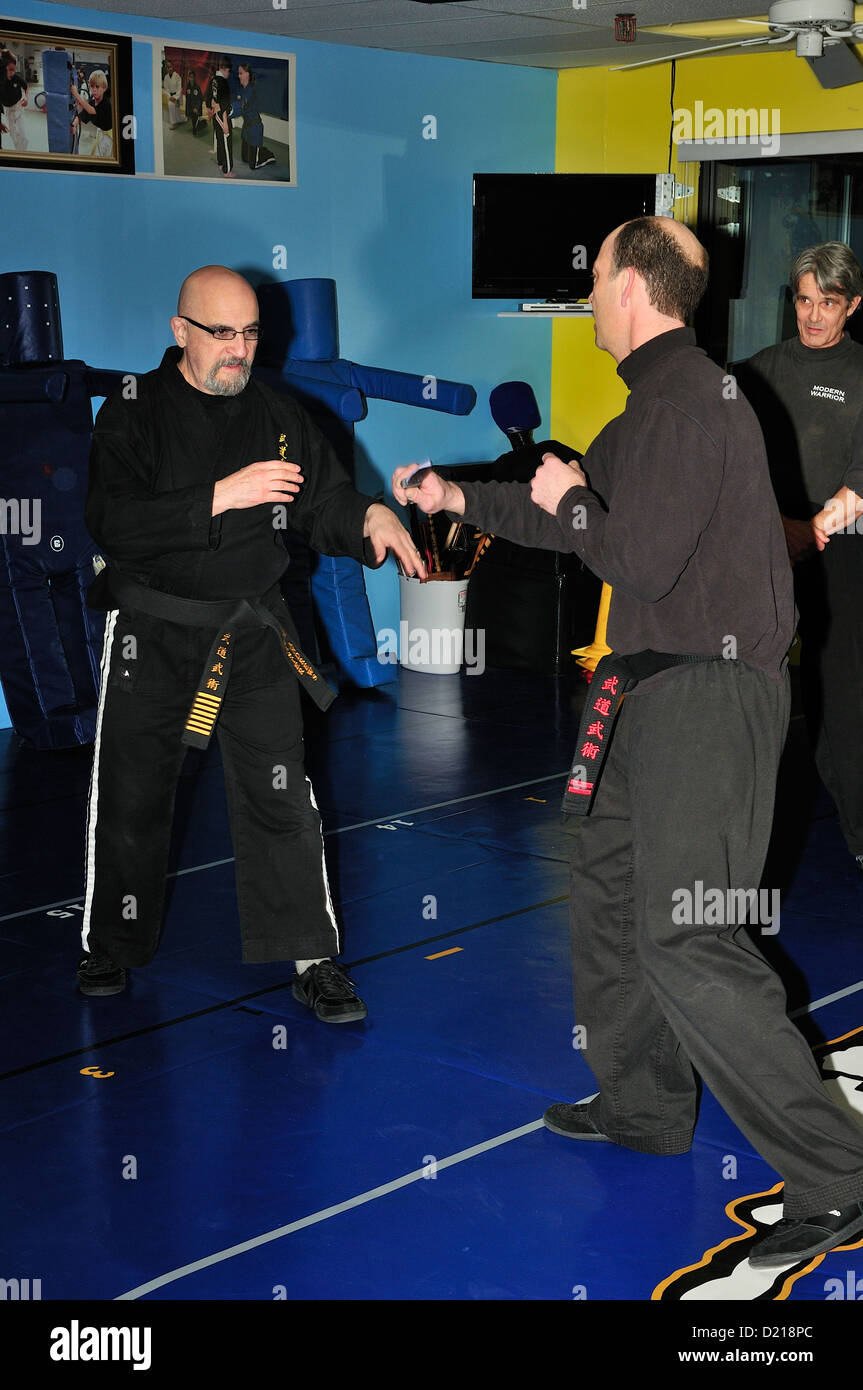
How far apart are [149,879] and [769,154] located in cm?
580

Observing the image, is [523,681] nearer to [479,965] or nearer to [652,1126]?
[479,965]

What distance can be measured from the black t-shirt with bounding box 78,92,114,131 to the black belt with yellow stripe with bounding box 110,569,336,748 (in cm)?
363

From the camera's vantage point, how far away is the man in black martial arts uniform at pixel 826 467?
16.1 feet

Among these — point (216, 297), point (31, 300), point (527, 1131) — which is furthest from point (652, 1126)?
point (31, 300)

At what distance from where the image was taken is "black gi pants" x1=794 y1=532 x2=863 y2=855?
16.3ft

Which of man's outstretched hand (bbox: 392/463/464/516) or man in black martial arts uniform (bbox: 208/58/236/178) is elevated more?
man in black martial arts uniform (bbox: 208/58/236/178)

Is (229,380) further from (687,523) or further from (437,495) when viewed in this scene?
(687,523)

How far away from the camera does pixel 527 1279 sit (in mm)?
2748

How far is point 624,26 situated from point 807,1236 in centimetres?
587

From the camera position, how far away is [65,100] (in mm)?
6664

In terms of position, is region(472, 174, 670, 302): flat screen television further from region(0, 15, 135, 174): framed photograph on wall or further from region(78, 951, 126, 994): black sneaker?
region(78, 951, 126, 994): black sneaker

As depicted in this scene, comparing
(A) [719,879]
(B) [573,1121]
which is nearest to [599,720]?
(A) [719,879]

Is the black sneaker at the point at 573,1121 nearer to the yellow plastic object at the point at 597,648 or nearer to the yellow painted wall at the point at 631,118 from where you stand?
the yellow plastic object at the point at 597,648

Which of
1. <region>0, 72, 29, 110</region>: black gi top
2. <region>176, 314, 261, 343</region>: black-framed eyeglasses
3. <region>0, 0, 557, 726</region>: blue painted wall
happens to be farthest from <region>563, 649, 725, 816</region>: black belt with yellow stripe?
<region>0, 72, 29, 110</region>: black gi top
